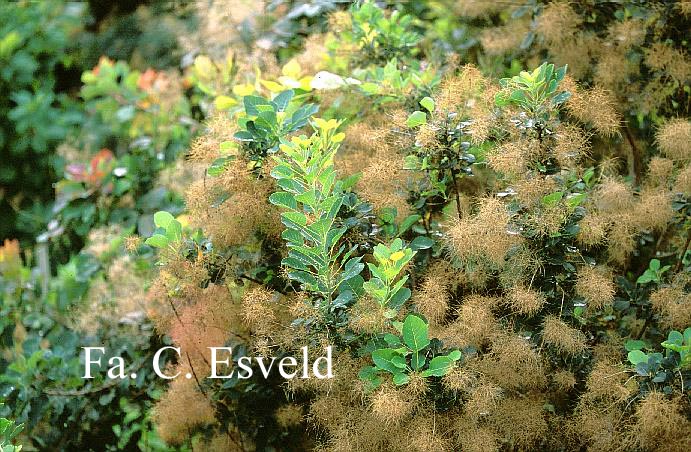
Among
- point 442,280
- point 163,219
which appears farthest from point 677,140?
point 163,219

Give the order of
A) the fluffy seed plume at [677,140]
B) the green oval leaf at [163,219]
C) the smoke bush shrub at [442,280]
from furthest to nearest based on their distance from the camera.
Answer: the fluffy seed plume at [677,140] → the green oval leaf at [163,219] → the smoke bush shrub at [442,280]

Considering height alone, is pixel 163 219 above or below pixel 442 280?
above

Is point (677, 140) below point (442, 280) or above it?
above

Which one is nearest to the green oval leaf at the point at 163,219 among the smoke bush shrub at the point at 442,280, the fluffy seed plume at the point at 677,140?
the smoke bush shrub at the point at 442,280

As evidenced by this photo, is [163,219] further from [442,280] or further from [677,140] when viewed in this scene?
[677,140]

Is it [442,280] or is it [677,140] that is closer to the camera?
[442,280]

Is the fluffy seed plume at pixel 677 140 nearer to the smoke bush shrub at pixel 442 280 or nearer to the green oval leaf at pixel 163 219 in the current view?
the smoke bush shrub at pixel 442 280

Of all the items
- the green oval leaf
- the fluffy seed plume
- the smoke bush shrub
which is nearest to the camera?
the smoke bush shrub

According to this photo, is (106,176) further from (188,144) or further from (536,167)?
(536,167)

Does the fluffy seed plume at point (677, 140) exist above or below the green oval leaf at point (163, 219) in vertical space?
below

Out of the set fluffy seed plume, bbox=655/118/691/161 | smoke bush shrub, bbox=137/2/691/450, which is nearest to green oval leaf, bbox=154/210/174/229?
smoke bush shrub, bbox=137/2/691/450

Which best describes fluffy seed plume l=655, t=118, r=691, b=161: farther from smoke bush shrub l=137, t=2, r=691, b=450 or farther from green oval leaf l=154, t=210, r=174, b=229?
green oval leaf l=154, t=210, r=174, b=229

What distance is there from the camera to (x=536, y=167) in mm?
1980

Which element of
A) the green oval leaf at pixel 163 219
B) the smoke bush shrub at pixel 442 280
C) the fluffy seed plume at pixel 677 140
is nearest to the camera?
the smoke bush shrub at pixel 442 280
